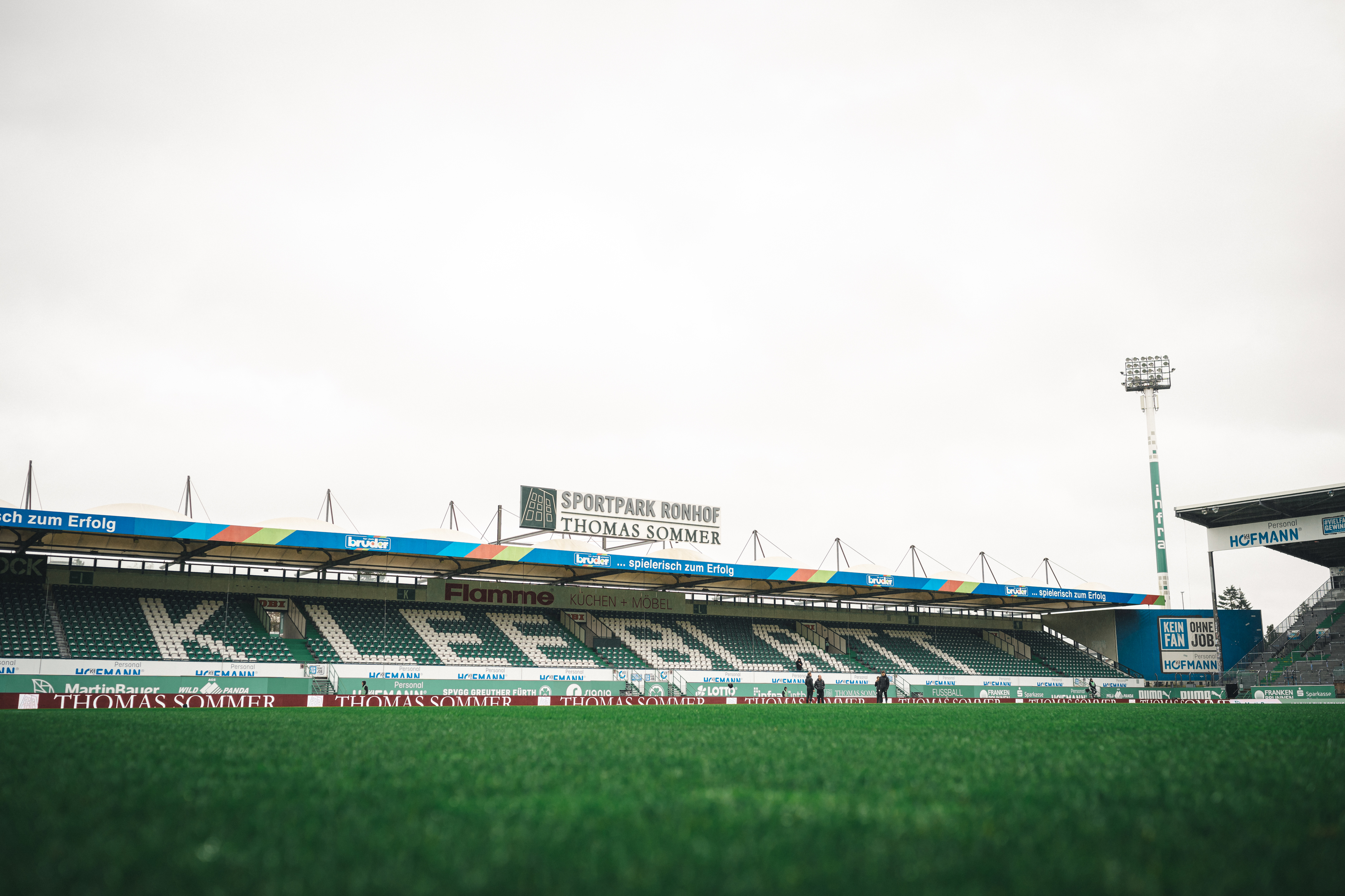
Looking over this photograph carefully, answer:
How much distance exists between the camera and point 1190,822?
209 inches

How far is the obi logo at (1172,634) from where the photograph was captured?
55.1 m

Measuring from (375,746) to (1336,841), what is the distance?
9.05 m

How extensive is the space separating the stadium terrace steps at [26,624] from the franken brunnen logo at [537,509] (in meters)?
19.3

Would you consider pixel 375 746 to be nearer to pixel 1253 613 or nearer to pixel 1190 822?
pixel 1190 822

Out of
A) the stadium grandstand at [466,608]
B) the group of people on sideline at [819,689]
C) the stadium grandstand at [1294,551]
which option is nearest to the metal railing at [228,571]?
the stadium grandstand at [466,608]

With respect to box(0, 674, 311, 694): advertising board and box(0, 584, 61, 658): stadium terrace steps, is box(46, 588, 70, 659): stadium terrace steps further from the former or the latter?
Answer: box(0, 674, 311, 694): advertising board

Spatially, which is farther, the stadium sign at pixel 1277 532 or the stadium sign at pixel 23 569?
the stadium sign at pixel 1277 532

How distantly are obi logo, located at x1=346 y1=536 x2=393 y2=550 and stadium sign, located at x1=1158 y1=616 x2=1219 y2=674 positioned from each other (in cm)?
4633

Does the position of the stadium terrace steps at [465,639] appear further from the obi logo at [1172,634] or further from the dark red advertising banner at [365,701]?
the obi logo at [1172,634]

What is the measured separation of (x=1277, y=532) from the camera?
4834cm

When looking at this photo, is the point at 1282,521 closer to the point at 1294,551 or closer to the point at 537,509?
the point at 1294,551

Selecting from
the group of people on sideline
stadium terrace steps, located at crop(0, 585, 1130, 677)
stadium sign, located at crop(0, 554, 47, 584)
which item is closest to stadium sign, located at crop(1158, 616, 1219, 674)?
stadium terrace steps, located at crop(0, 585, 1130, 677)

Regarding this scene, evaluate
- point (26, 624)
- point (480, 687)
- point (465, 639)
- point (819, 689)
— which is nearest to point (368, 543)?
point (480, 687)

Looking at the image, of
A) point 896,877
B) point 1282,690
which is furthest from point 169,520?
point 1282,690
